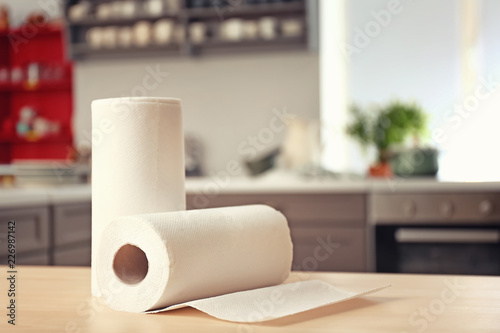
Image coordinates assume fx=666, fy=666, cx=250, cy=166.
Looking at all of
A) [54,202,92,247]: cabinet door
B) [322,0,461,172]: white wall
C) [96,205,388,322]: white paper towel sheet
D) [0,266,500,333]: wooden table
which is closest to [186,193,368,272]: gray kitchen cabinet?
[54,202,92,247]: cabinet door

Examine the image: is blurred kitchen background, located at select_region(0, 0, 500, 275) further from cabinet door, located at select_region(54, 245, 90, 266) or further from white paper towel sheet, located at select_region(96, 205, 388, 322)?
white paper towel sheet, located at select_region(96, 205, 388, 322)

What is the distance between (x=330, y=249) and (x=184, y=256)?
2099 mm

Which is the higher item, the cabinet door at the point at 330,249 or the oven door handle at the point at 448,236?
the oven door handle at the point at 448,236

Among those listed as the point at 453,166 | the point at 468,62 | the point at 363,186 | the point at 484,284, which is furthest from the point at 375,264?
the point at 484,284

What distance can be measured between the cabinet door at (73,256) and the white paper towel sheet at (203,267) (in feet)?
5.40

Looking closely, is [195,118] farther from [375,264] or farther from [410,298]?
[410,298]

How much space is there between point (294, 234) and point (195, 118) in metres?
1.16

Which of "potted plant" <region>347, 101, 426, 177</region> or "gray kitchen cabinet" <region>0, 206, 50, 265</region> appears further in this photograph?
"potted plant" <region>347, 101, 426, 177</region>

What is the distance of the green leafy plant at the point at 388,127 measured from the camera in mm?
3152

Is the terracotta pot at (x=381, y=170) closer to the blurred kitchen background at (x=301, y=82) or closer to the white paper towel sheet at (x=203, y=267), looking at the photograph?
the blurred kitchen background at (x=301, y=82)

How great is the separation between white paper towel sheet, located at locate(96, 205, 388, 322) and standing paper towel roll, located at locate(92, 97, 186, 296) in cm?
5

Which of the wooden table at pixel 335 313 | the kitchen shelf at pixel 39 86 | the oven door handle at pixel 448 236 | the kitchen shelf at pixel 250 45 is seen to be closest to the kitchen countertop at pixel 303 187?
the oven door handle at pixel 448 236

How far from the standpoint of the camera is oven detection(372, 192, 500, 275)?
2557 millimetres

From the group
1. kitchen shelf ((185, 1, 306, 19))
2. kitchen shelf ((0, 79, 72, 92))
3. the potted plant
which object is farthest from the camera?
kitchen shelf ((0, 79, 72, 92))
